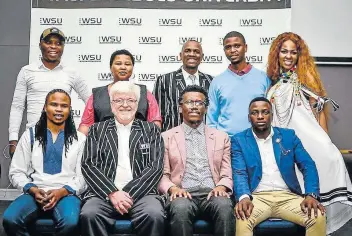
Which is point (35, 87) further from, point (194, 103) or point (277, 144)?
point (277, 144)

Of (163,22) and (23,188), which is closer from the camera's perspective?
(23,188)

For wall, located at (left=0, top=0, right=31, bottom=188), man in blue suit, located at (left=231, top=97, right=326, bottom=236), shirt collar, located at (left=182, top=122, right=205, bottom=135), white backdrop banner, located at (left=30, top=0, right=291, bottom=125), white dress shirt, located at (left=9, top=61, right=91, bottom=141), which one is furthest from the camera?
wall, located at (left=0, top=0, right=31, bottom=188)

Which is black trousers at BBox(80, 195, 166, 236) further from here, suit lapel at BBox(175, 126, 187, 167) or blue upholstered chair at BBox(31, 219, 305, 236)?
suit lapel at BBox(175, 126, 187, 167)

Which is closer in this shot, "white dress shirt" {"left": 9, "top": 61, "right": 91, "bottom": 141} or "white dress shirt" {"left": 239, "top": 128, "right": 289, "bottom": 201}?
"white dress shirt" {"left": 239, "top": 128, "right": 289, "bottom": 201}

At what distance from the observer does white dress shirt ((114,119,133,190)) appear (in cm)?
316

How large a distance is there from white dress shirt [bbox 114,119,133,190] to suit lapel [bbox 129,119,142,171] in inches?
1.1

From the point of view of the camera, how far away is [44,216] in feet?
10.1

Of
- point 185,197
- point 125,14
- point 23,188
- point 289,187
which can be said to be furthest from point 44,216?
point 125,14

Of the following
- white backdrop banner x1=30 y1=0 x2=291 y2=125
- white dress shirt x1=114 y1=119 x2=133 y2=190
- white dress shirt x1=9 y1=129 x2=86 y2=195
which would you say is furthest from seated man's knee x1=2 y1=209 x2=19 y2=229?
white backdrop banner x1=30 y1=0 x2=291 y2=125

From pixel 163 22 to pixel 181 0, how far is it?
1.09ft

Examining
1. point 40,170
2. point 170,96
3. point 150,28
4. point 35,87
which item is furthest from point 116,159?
point 150,28

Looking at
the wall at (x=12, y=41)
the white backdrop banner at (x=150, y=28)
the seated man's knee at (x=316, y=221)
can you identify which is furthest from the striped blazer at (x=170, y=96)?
the wall at (x=12, y=41)

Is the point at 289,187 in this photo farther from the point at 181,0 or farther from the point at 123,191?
the point at 181,0

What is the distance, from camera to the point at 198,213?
3.05 meters
